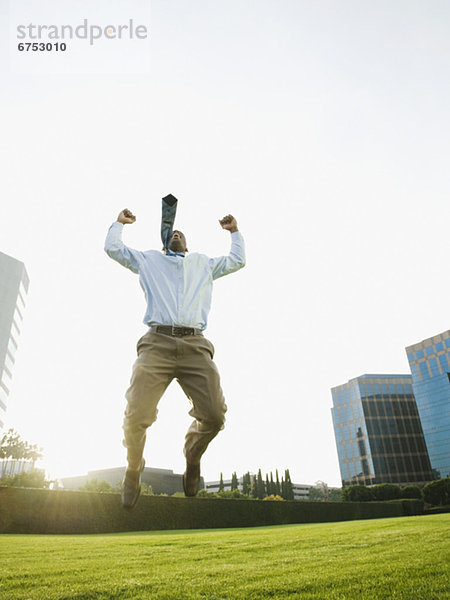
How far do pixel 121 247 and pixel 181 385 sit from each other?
1675 millimetres

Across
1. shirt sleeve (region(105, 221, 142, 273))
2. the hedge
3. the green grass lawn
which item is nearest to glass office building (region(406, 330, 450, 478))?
the hedge

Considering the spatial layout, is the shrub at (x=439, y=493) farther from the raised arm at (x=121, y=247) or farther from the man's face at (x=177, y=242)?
the raised arm at (x=121, y=247)

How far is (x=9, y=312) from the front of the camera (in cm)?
11388

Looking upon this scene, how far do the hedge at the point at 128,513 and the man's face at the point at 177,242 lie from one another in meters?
21.8

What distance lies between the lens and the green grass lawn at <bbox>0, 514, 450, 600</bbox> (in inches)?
218

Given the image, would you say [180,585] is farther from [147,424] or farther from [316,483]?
[316,483]

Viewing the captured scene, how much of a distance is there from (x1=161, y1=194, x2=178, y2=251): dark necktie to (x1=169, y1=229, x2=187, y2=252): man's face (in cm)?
7

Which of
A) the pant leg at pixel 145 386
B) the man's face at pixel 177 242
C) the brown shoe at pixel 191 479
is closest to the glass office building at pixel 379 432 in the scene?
the brown shoe at pixel 191 479

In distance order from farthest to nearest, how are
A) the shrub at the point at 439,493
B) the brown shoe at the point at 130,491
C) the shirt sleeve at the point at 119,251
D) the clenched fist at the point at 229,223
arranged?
the shrub at the point at 439,493, the clenched fist at the point at 229,223, the shirt sleeve at the point at 119,251, the brown shoe at the point at 130,491

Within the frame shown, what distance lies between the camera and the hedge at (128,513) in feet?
70.0

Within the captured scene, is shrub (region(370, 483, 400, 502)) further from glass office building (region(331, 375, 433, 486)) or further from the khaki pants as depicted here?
the khaki pants

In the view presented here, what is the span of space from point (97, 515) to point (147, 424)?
79.8 feet

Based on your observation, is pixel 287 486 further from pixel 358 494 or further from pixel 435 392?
pixel 435 392

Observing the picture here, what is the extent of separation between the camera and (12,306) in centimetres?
11525
